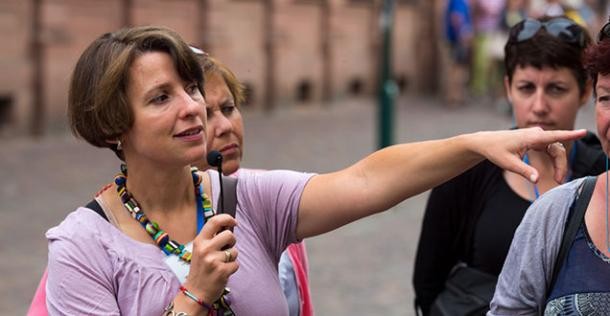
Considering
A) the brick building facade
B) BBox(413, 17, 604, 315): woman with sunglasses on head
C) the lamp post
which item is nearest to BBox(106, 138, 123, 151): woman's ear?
BBox(413, 17, 604, 315): woman with sunglasses on head

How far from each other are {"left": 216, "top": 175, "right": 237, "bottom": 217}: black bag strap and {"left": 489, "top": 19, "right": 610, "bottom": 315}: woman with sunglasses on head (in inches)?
29.8

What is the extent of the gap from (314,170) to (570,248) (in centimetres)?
1012

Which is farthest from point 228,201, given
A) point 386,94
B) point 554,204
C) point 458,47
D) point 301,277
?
point 458,47

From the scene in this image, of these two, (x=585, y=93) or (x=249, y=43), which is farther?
(x=249, y=43)

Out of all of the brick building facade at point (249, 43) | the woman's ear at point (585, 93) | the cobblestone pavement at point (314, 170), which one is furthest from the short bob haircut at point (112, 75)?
the brick building facade at point (249, 43)

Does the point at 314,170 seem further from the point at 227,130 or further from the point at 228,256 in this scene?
the point at 228,256

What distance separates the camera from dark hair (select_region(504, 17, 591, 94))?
139 inches

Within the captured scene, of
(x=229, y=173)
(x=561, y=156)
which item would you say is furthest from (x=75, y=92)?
(x=561, y=156)

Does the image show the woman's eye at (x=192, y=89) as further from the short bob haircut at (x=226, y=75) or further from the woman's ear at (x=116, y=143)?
the short bob haircut at (x=226, y=75)

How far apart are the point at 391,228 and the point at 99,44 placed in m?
7.21

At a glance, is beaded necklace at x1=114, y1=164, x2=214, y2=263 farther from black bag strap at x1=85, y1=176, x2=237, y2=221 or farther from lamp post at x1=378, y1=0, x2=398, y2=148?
lamp post at x1=378, y1=0, x2=398, y2=148

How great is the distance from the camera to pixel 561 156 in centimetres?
249

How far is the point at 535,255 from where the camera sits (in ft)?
8.06

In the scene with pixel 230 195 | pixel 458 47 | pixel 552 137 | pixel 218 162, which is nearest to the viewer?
pixel 552 137
